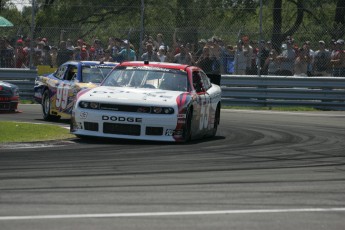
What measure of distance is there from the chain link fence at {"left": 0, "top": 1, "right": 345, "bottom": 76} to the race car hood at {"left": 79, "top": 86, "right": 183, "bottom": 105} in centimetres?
950

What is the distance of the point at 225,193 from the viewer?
8.59 metres

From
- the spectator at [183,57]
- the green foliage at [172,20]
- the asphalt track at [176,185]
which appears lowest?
the asphalt track at [176,185]

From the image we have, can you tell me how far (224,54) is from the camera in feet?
81.2

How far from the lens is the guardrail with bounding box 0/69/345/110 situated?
972 inches

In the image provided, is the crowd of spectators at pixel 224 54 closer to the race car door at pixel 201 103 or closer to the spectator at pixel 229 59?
the spectator at pixel 229 59

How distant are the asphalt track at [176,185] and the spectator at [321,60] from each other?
8.67m

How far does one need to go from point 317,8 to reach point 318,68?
6.58 metres

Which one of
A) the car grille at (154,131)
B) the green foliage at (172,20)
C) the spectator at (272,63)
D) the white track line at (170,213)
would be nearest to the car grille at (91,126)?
the car grille at (154,131)

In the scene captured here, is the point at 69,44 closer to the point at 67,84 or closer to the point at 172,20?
the point at 172,20

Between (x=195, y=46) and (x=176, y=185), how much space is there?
15.7 metres

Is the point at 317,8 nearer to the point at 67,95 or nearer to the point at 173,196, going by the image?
the point at 67,95

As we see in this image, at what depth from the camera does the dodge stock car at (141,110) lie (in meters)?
13.9

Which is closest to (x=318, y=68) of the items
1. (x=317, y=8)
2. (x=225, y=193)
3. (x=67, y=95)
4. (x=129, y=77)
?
(x=317, y=8)

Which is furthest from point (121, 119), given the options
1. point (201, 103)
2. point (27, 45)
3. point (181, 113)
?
point (27, 45)
